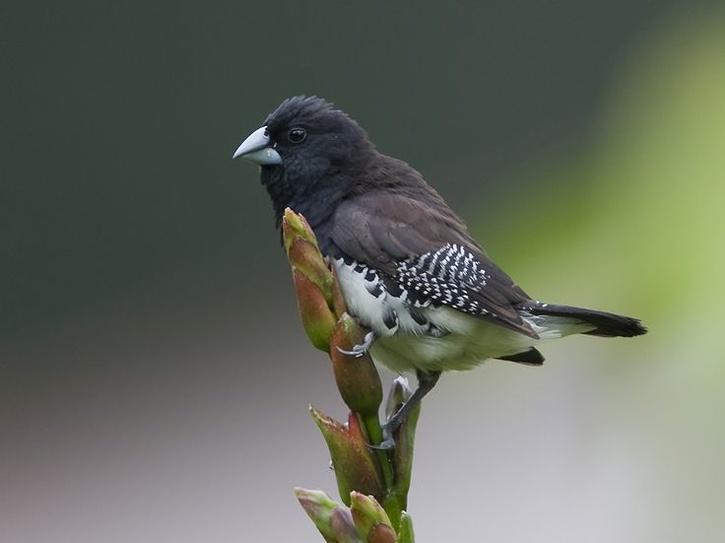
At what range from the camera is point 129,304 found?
209 inches

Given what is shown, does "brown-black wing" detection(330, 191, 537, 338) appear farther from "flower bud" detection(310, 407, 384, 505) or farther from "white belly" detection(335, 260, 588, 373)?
"flower bud" detection(310, 407, 384, 505)

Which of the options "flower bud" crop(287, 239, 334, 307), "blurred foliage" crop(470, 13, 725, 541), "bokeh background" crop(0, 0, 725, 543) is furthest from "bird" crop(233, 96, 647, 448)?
"blurred foliage" crop(470, 13, 725, 541)

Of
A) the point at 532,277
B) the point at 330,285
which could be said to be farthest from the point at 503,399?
the point at 532,277

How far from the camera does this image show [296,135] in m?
2.88

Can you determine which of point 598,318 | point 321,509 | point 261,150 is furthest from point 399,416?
point 261,150

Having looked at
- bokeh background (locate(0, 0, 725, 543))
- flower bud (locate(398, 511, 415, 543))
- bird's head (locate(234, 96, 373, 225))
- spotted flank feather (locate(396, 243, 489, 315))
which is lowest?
flower bud (locate(398, 511, 415, 543))

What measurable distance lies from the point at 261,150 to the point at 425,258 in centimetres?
49

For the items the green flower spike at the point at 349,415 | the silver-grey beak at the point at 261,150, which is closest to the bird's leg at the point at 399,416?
the green flower spike at the point at 349,415

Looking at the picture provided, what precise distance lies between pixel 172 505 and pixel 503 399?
8.77ft

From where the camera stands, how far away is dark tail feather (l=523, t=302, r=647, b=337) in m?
1.70

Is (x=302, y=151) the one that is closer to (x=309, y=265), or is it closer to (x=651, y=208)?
(x=309, y=265)

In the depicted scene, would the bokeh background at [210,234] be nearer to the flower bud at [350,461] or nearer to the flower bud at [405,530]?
the flower bud at [350,461]

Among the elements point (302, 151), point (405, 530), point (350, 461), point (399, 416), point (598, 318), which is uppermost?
point (302, 151)

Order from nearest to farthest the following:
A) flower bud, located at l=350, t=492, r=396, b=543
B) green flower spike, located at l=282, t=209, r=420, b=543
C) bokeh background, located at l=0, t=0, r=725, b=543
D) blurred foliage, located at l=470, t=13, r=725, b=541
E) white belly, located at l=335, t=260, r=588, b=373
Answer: blurred foliage, located at l=470, t=13, r=725, b=541
flower bud, located at l=350, t=492, r=396, b=543
green flower spike, located at l=282, t=209, r=420, b=543
white belly, located at l=335, t=260, r=588, b=373
bokeh background, located at l=0, t=0, r=725, b=543
